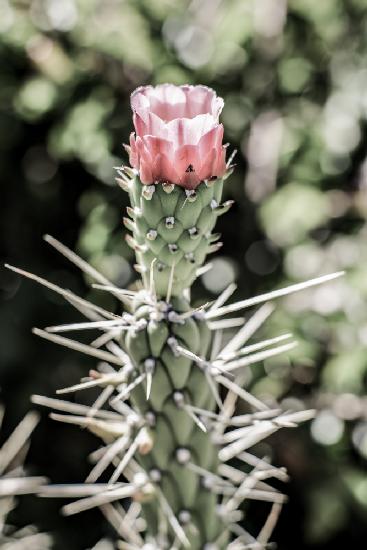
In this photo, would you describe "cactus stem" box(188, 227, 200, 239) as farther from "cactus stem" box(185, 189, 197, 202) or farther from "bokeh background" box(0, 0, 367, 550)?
"bokeh background" box(0, 0, 367, 550)

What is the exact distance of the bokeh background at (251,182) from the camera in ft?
6.73

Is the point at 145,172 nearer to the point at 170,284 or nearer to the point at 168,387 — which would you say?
the point at 170,284

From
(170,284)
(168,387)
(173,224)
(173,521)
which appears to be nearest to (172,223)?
(173,224)

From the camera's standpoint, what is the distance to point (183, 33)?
2.22 metres

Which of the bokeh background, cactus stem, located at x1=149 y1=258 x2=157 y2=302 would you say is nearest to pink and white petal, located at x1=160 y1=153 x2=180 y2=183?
cactus stem, located at x1=149 y1=258 x2=157 y2=302

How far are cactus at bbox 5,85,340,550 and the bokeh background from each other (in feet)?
2.13

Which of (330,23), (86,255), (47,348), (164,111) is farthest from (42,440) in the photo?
(164,111)

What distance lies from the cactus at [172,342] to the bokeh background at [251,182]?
650mm

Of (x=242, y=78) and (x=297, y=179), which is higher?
(x=242, y=78)

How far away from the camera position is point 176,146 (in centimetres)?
102

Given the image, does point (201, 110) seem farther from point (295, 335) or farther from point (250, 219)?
point (250, 219)

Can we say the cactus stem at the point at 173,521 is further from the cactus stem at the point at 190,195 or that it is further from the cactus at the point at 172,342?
the cactus stem at the point at 190,195

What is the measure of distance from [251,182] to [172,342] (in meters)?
1.18

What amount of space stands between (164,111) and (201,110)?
0.05m
